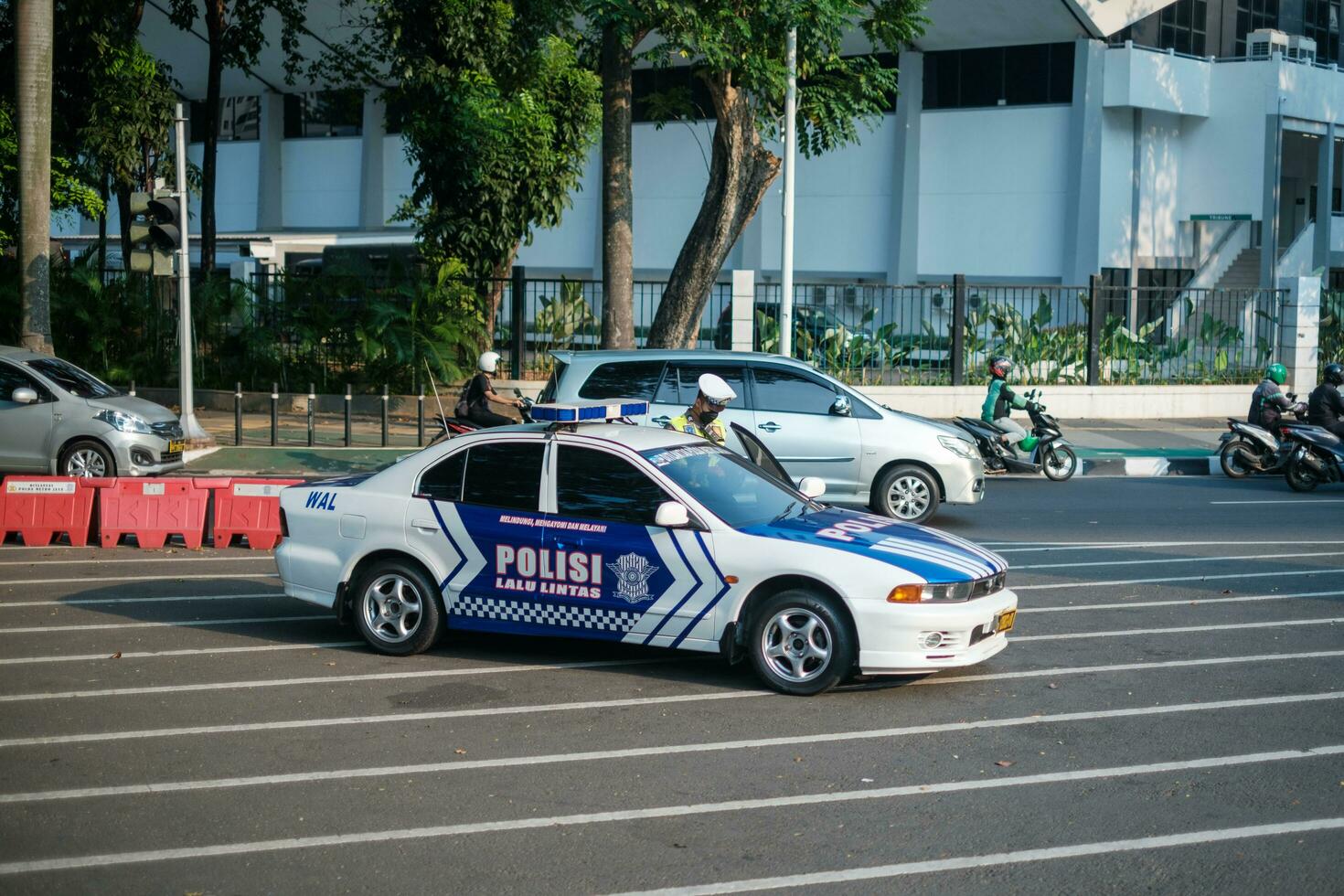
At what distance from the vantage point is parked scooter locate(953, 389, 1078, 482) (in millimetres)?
18109

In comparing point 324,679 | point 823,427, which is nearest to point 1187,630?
point 823,427

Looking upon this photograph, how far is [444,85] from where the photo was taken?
2438 centimetres

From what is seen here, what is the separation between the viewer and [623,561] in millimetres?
8508

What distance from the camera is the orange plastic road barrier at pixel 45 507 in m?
13.4

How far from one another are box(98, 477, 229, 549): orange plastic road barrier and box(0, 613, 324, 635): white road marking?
334cm

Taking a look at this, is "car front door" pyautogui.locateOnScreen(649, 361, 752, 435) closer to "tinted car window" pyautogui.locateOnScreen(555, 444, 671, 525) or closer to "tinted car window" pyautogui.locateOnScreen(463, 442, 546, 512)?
"tinted car window" pyautogui.locateOnScreen(463, 442, 546, 512)

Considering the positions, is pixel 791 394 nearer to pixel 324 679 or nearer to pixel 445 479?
pixel 445 479

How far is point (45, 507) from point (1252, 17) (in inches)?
1546

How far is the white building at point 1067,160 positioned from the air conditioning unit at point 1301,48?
110 millimetres

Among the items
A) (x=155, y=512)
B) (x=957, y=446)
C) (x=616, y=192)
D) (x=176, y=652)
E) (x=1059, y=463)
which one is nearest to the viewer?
(x=176, y=652)

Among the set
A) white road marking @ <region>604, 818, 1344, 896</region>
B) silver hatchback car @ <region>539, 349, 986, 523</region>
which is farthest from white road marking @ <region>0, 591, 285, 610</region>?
white road marking @ <region>604, 818, 1344, 896</region>

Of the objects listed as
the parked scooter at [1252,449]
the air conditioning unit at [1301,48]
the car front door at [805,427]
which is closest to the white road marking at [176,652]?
the car front door at [805,427]

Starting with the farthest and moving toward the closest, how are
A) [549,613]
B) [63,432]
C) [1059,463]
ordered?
[1059,463] < [63,432] < [549,613]

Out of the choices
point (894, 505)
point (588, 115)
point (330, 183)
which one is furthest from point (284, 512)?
point (330, 183)
